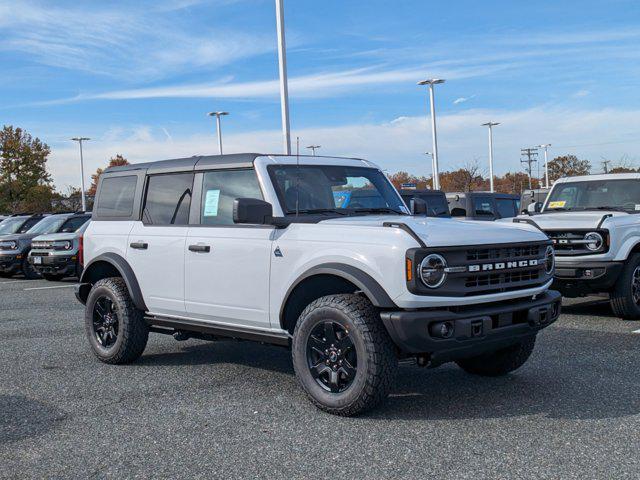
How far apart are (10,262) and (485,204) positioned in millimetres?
12279

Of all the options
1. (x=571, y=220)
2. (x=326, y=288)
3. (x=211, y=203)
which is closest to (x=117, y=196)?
(x=211, y=203)

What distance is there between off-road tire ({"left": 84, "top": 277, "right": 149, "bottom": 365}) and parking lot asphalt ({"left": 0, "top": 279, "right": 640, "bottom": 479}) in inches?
6.2

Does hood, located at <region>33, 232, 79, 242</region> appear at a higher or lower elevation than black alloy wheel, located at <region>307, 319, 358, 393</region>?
higher

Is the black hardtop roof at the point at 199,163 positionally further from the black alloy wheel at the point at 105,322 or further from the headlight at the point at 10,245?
the headlight at the point at 10,245

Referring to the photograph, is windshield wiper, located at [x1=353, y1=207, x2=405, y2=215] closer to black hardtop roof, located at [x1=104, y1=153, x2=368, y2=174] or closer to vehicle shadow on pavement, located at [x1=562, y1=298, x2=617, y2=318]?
black hardtop roof, located at [x1=104, y1=153, x2=368, y2=174]

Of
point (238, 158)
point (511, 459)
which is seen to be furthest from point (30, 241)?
point (511, 459)

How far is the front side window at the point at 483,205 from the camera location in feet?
48.2

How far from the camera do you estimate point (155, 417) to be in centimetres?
509

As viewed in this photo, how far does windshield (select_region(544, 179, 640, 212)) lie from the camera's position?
10.2 m

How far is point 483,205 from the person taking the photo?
588 inches

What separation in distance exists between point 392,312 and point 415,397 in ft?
3.62

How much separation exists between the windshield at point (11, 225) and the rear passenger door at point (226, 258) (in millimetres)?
15715

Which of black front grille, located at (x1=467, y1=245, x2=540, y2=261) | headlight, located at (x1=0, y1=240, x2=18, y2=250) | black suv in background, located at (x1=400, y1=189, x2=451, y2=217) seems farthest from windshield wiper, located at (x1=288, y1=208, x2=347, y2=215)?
headlight, located at (x1=0, y1=240, x2=18, y2=250)

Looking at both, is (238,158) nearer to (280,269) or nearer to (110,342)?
(280,269)
